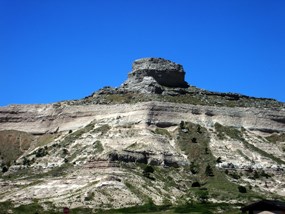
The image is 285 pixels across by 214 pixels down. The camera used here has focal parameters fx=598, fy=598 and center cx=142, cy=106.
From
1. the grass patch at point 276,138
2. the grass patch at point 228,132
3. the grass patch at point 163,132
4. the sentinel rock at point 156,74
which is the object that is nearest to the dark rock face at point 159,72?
the sentinel rock at point 156,74

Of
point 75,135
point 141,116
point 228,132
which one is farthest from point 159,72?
point 75,135

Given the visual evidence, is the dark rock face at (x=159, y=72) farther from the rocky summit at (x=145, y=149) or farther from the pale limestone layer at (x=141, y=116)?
the pale limestone layer at (x=141, y=116)

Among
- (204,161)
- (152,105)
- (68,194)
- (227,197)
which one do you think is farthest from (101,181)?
(152,105)

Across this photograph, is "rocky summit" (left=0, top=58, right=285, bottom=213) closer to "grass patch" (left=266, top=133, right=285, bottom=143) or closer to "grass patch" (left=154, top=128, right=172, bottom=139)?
"grass patch" (left=266, top=133, right=285, bottom=143)

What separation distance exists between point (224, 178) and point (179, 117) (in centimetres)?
2876

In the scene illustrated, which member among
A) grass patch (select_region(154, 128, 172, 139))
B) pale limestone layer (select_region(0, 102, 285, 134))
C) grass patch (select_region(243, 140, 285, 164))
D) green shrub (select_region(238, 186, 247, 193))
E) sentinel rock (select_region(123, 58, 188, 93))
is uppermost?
sentinel rock (select_region(123, 58, 188, 93))

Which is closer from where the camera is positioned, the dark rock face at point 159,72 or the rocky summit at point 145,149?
the rocky summit at point 145,149

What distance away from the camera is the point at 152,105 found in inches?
5374

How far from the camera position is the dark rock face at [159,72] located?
506 feet

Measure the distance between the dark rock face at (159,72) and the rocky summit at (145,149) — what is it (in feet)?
0.86

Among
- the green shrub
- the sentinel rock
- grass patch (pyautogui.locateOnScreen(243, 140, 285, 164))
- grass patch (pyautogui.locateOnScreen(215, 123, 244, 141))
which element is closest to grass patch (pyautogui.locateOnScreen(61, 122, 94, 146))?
the sentinel rock

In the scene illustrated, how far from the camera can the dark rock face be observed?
15425cm

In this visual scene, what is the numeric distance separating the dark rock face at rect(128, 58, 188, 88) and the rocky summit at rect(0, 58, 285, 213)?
262 mm

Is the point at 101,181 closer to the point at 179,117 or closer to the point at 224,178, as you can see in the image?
the point at 224,178
